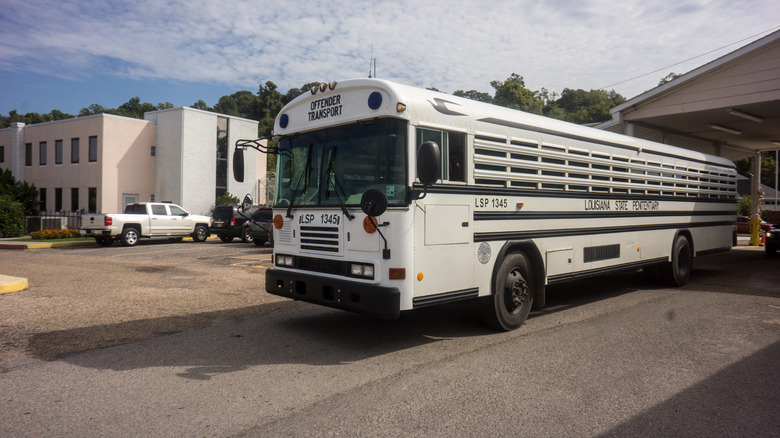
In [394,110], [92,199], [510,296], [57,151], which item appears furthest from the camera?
[57,151]

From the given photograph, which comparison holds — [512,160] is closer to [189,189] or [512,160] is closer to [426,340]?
[426,340]

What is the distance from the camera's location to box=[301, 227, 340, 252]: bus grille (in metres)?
5.71

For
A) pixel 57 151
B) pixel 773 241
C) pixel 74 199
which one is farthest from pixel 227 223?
pixel 773 241

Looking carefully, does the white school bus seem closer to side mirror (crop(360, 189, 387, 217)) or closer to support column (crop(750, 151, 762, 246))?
side mirror (crop(360, 189, 387, 217))

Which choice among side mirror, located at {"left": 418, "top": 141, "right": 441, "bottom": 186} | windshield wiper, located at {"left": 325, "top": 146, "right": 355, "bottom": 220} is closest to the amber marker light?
Result: windshield wiper, located at {"left": 325, "top": 146, "right": 355, "bottom": 220}

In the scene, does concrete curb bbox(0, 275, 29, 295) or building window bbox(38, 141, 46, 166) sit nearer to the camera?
concrete curb bbox(0, 275, 29, 295)

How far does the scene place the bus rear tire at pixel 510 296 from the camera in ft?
20.2

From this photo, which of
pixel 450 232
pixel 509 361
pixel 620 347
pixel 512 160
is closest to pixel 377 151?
pixel 450 232

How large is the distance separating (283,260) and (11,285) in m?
6.12

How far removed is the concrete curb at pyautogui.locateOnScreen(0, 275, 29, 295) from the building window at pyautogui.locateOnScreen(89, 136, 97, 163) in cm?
2230

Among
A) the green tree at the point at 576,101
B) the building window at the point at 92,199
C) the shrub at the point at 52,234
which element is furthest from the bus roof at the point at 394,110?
the green tree at the point at 576,101

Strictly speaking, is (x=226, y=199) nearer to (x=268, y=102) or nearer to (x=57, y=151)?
(x=57, y=151)

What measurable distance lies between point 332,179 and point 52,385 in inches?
128

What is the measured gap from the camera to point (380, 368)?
16.2ft
